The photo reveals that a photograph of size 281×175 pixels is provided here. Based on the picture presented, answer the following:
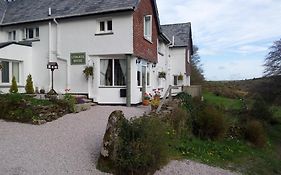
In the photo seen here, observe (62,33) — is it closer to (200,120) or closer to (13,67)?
(13,67)

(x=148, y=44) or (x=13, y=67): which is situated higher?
(x=148, y=44)

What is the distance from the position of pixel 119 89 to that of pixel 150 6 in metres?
6.83

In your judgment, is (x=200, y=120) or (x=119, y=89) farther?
(x=119, y=89)

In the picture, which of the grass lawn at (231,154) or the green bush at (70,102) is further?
the green bush at (70,102)

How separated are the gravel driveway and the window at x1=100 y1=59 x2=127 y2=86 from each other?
19.0 feet

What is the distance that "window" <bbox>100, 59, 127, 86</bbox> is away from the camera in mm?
17828

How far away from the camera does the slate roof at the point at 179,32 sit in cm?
3434

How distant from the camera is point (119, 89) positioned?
17.6m

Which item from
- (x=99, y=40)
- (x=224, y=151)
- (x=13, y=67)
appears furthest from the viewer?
(x=13, y=67)

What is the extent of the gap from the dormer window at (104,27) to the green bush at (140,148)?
10993 millimetres

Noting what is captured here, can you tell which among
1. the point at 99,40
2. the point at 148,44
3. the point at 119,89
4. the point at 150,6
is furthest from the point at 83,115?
the point at 150,6

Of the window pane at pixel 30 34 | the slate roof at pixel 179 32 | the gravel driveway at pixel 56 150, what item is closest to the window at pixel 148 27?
the window pane at pixel 30 34

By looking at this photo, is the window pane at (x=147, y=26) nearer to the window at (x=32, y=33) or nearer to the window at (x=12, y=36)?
the window at (x=32, y=33)

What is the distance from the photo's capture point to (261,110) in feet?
72.4
